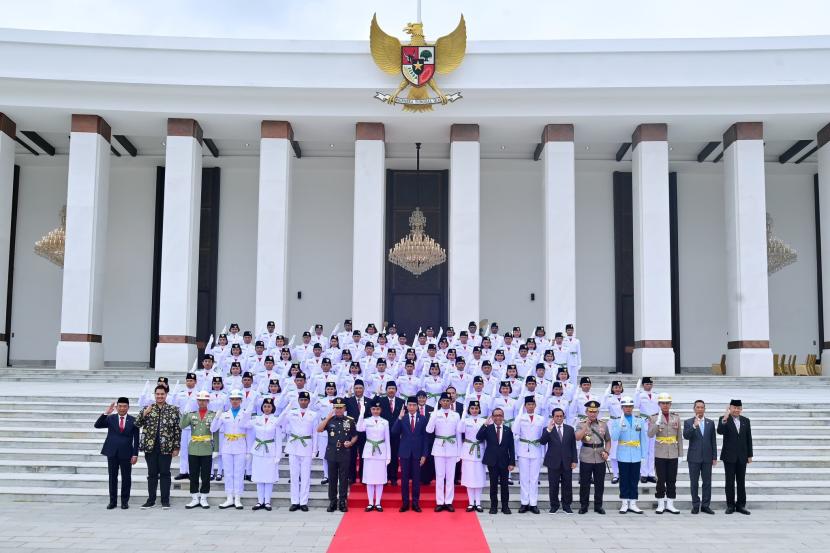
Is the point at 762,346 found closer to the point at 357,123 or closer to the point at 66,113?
the point at 357,123

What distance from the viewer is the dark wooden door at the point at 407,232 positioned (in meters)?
23.8

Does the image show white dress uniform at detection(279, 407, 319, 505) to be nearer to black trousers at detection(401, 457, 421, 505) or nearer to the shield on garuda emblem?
black trousers at detection(401, 457, 421, 505)

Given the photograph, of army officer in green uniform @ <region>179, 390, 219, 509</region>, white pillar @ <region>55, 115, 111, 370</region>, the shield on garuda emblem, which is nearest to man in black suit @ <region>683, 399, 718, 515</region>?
army officer in green uniform @ <region>179, 390, 219, 509</region>


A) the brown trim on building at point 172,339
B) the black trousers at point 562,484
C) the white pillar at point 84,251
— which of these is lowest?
the black trousers at point 562,484

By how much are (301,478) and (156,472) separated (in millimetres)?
1798

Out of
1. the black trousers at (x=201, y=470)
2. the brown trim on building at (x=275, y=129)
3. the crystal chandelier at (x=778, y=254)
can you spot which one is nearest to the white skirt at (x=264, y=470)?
the black trousers at (x=201, y=470)

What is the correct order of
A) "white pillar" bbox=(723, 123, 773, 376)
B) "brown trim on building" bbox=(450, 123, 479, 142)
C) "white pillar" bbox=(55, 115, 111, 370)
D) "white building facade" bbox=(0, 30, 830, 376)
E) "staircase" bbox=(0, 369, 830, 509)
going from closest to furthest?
"staircase" bbox=(0, 369, 830, 509)
"white building facade" bbox=(0, 30, 830, 376)
"white pillar" bbox=(55, 115, 111, 370)
"white pillar" bbox=(723, 123, 773, 376)
"brown trim on building" bbox=(450, 123, 479, 142)

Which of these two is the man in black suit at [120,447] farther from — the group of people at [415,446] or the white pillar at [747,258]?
the white pillar at [747,258]

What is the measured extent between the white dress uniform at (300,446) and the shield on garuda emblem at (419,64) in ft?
33.5

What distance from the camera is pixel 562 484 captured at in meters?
10.5

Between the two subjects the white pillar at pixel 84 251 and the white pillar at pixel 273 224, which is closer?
the white pillar at pixel 84 251

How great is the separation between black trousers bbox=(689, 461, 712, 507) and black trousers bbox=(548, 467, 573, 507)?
4.90ft

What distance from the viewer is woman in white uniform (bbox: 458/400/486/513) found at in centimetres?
1048

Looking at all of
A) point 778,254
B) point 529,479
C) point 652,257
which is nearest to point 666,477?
point 529,479
